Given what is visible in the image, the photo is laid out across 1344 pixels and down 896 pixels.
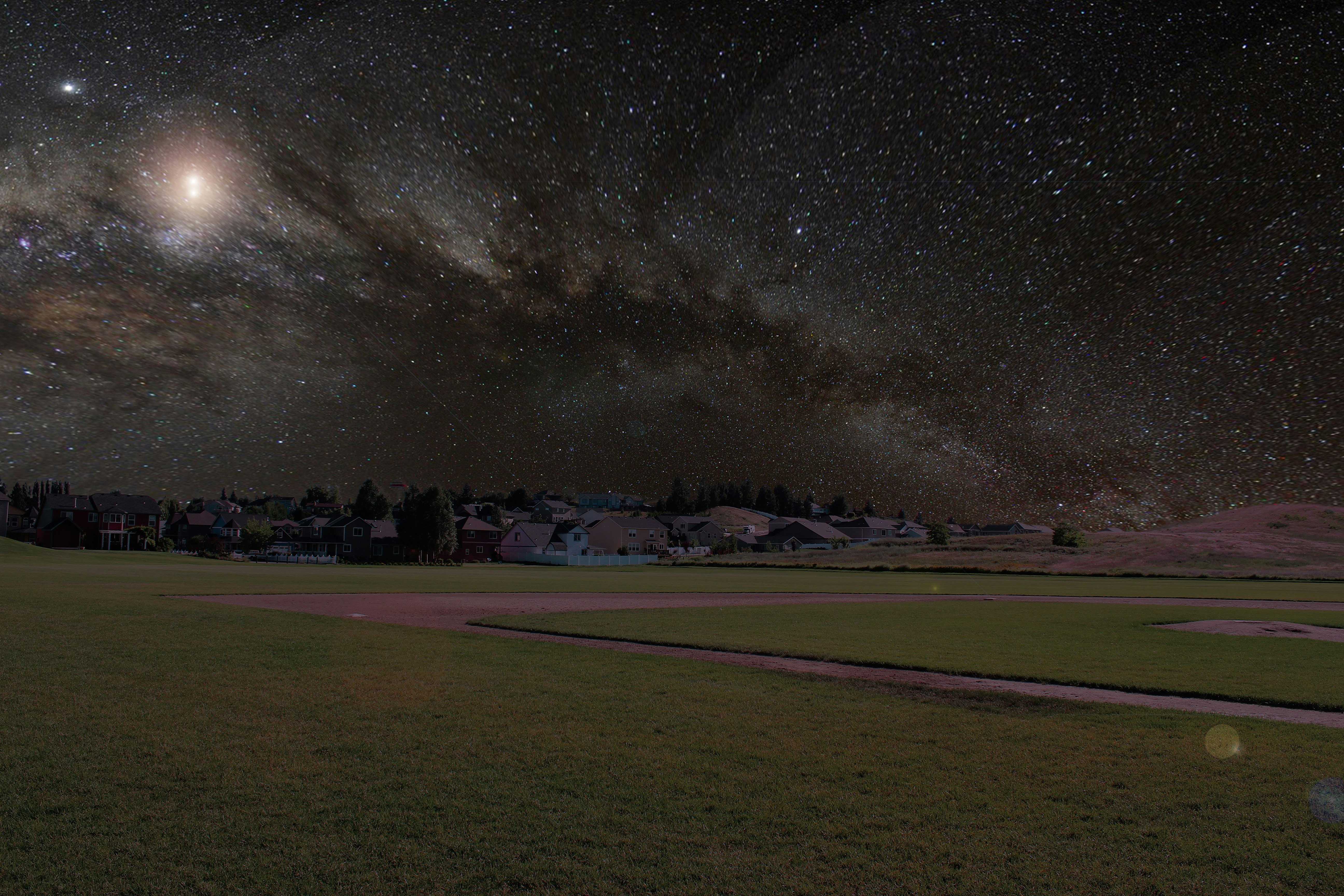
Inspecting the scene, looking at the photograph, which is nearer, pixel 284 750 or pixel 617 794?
pixel 617 794

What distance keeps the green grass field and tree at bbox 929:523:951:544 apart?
113m

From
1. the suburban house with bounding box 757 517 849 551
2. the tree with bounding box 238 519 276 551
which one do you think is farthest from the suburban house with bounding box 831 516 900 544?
the tree with bounding box 238 519 276 551

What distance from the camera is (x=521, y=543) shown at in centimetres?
12362

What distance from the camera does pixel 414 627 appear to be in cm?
2228

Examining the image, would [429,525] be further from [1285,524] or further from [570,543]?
[1285,524]

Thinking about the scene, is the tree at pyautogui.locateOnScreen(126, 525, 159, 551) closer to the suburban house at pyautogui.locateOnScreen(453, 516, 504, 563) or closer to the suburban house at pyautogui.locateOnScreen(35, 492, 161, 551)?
the suburban house at pyautogui.locateOnScreen(35, 492, 161, 551)

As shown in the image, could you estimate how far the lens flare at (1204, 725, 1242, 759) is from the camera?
932 cm

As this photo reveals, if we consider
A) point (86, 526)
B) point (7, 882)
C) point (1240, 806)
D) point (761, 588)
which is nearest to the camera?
point (7, 882)

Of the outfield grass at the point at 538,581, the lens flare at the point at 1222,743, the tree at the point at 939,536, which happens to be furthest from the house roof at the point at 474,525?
the lens flare at the point at 1222,743

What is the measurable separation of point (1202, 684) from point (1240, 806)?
8.22 m

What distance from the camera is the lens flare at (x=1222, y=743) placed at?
30.6 feet

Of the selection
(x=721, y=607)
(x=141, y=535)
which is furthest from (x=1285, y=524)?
(x=141, y=535)

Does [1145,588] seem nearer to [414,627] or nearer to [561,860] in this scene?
[414,627]

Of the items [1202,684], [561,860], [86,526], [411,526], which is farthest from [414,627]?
[86,526]
